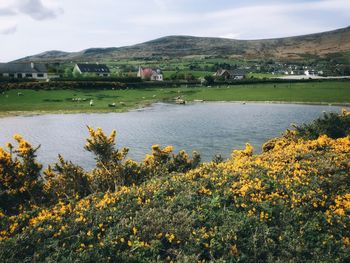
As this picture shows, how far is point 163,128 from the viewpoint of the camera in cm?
4588

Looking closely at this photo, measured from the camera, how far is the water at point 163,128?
1334 inches

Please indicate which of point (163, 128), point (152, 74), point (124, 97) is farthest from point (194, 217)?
point (152, 74)

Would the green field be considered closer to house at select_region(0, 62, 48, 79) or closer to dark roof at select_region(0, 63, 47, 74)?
house at select_region(0, 62, 48, 79)

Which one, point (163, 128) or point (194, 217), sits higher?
point (194, 217)

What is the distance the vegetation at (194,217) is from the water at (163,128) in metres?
15.1

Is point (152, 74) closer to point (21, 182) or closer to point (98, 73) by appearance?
point (98, 73)

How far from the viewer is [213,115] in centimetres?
5891

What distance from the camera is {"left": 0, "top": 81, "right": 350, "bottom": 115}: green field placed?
67438 mm

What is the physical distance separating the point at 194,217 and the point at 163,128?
36171mm

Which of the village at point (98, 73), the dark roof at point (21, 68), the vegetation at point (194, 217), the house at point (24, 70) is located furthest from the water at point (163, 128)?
the dark roof at point (21, 68)

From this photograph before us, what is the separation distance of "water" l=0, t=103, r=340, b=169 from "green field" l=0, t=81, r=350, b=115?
21.0 ft

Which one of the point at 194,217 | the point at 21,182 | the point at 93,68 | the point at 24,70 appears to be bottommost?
the point at 194,217

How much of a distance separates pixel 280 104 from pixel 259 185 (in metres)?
65.6

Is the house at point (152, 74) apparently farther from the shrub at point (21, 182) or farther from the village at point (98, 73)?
the shrub at point (21, 182)
